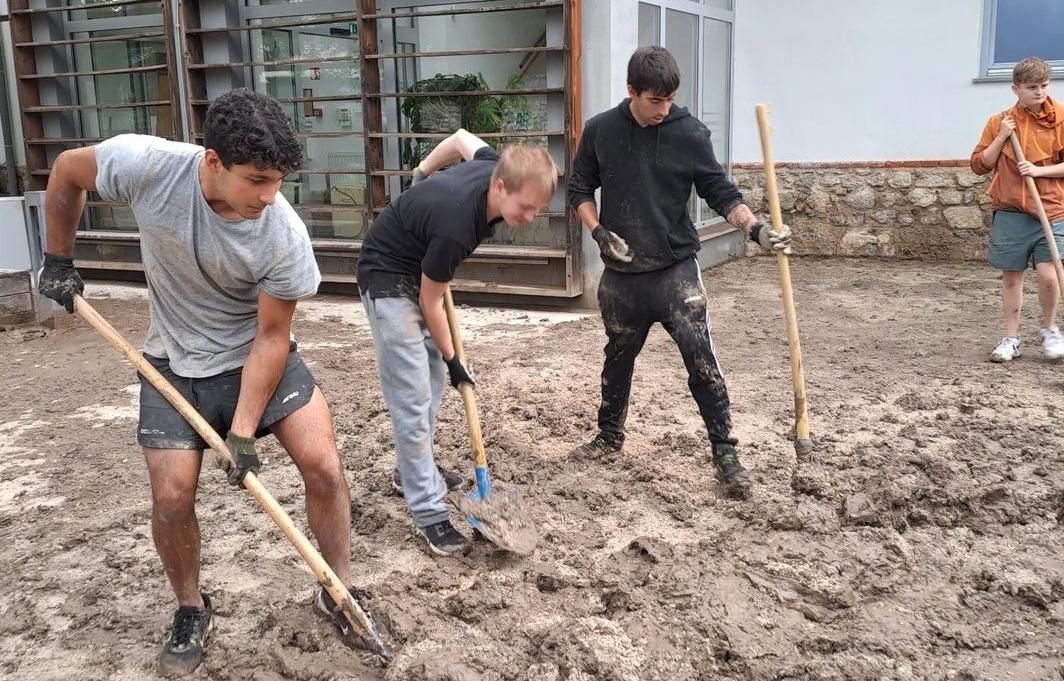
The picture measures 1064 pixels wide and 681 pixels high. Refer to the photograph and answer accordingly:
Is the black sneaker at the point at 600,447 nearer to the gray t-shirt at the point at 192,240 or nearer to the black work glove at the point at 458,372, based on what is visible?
the black work glove at the point at 458,372

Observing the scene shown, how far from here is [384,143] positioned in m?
8.23

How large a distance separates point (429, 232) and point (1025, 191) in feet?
13.2

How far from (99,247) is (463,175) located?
7.40 m

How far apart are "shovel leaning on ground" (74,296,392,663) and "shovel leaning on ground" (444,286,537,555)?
65 centimetres

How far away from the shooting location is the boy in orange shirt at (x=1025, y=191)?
541cm

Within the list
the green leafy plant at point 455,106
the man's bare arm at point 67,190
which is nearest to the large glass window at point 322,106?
the green leafy plant at point 455,106

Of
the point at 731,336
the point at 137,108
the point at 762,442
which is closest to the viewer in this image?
the point at 762,442

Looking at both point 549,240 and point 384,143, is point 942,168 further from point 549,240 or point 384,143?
point 384,143

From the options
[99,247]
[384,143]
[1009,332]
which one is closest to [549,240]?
[384,143]

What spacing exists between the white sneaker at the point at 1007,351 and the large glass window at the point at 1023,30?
4157 mm

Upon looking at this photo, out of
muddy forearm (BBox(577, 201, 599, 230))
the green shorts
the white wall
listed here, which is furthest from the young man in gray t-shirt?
the white wall

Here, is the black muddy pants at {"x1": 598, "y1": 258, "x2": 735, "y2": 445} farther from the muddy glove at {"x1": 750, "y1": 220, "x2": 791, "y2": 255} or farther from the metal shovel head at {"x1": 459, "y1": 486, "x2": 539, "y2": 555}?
the metal shovel head at {"x1": 459, "y1": 486, "x2": 539, "y2": 555}

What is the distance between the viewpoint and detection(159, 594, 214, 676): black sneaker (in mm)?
2713

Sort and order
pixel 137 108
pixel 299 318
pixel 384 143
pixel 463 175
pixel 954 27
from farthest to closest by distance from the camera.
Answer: pixel 137 108
pixel 954 27
pixel 384 143
pixel 299 318
pixel 463 175
